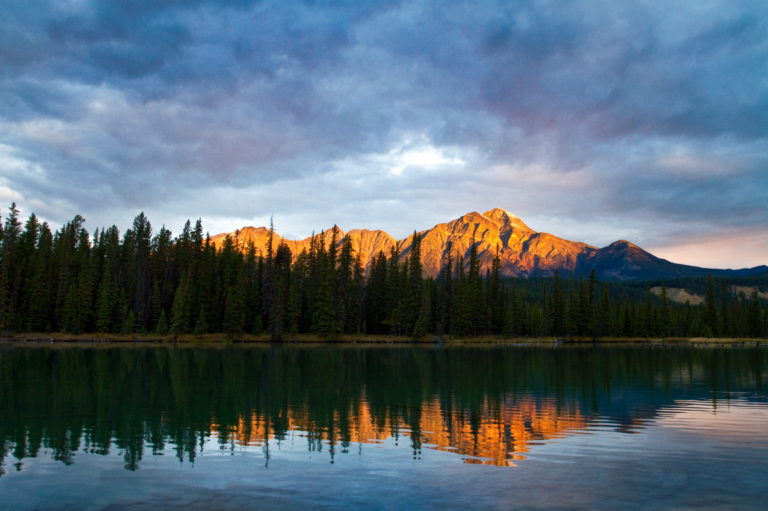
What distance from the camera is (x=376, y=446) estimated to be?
1781 cm

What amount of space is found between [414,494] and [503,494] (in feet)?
6.84

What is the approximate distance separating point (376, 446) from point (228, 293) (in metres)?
102

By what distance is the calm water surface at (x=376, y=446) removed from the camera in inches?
484

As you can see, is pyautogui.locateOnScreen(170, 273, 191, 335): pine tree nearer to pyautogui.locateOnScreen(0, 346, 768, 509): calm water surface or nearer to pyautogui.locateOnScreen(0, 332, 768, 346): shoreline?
pyautogui.locateOnScreen(0, 332, 768, 346): shoreline

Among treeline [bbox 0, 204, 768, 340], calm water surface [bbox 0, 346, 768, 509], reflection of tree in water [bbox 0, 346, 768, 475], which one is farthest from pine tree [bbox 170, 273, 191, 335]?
calm water surface [bbox 0, 346, 768, 509]

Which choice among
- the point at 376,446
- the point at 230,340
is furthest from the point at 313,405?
the point at 230,340

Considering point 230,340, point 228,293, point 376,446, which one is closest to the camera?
point 376,446

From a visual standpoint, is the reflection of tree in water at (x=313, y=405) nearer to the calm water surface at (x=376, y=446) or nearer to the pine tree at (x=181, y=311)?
the calm water surface at (x=376, y=446)

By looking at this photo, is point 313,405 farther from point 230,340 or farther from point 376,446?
point 230,340

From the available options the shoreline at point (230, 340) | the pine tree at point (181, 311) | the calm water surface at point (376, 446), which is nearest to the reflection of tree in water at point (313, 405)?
the calm water surface at point (376, 446)

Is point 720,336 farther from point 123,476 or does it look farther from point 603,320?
point 123,476

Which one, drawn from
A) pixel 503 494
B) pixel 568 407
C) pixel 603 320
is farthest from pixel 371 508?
pixel 603 320

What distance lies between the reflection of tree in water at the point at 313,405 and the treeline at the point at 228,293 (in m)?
63.9

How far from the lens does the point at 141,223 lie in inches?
5064
